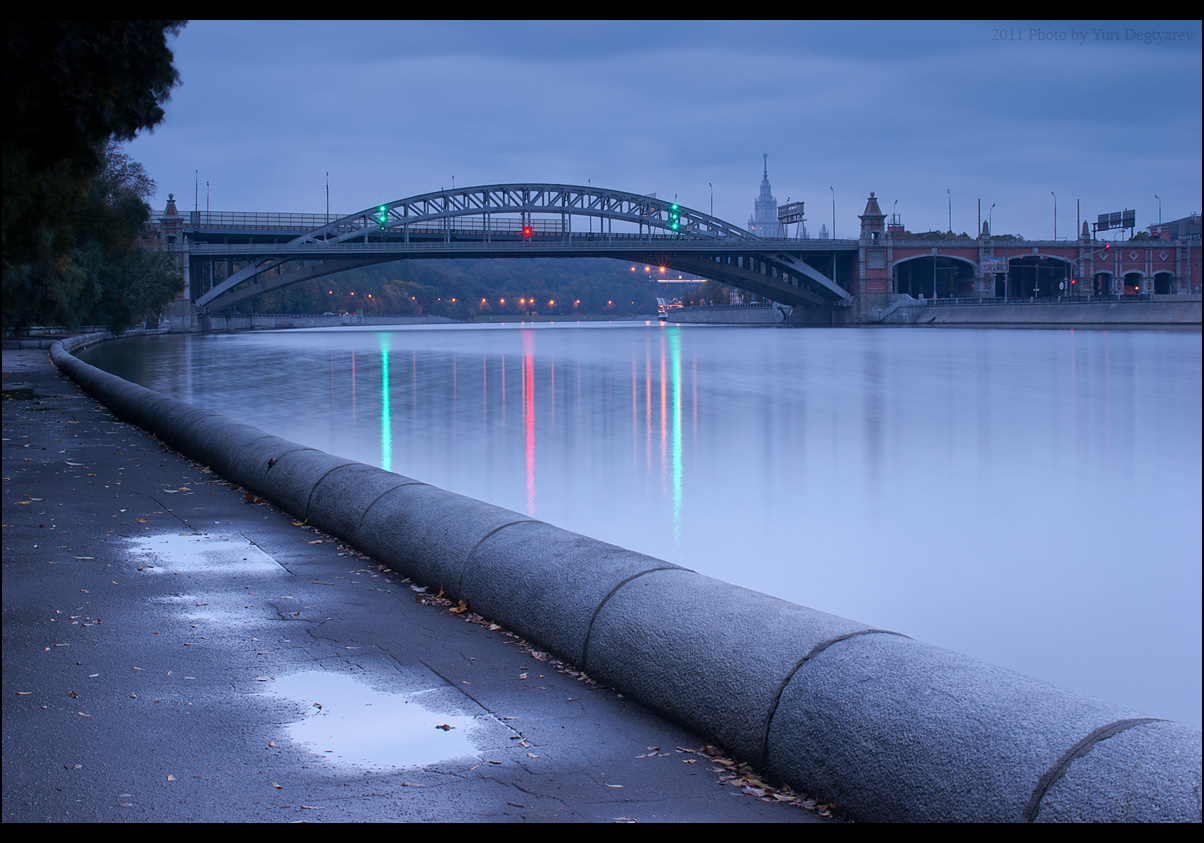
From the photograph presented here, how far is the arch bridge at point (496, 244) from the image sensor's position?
9550 cm

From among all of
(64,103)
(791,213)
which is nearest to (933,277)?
(791,213)

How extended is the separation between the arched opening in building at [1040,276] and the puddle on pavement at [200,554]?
106 m

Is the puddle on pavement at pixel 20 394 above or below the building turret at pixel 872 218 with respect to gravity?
below

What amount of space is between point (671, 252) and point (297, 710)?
95.6 meters

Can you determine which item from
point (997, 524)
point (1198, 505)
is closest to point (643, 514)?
point (997, 524)

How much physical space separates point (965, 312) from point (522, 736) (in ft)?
291

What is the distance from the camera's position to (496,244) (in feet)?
331

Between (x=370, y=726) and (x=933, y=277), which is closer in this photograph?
(x=370, y=726)

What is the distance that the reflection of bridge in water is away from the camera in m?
96.5

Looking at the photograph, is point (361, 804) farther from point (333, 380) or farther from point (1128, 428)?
point (333, 380)

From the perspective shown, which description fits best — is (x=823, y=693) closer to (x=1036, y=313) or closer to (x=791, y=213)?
(x=1036, y=313)

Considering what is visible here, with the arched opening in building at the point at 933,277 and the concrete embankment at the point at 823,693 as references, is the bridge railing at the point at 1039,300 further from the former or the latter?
the concrete embankment at the point at 823,693

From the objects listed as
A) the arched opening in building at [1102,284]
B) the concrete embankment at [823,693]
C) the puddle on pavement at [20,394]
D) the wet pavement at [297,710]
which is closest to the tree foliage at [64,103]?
the wet pavement at [297,710]

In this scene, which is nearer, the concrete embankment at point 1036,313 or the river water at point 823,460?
the river water at point 823,460
